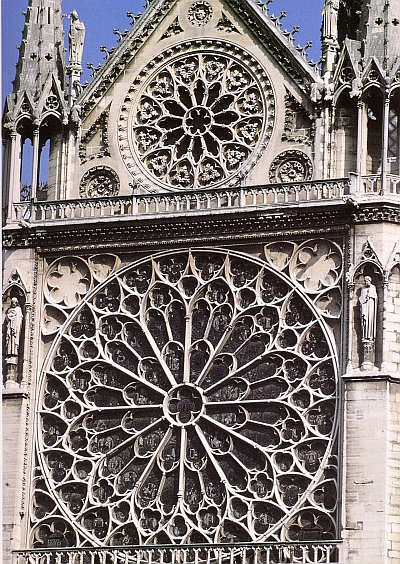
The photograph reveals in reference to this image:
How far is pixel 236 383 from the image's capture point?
17516 mm

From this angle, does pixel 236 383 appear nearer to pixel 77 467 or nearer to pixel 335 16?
pixel 77 467

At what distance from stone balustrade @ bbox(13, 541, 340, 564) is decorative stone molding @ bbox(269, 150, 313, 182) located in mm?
4567

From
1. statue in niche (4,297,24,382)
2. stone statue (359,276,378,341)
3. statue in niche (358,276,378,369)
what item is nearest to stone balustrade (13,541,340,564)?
statue in niche (358,276,378,369)

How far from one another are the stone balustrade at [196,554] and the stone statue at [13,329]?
8.16 ft

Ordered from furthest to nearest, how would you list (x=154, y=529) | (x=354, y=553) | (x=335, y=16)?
(x=335, y=16) < (x=154, y=529) < (x=354, y=553)

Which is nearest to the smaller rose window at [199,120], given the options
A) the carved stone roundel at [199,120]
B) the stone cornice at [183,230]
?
the carved stone roundel at [199,120]

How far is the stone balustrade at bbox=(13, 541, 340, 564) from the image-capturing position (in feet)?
53.6

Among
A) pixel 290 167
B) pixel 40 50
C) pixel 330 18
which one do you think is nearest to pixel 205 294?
pixel 290 167

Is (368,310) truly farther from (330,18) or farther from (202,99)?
(330,18)

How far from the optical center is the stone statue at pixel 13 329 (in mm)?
18188

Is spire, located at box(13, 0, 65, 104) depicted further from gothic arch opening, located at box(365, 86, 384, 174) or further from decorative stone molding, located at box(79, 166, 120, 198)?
gothic arch opening, located at box(365, 86, 384, 174)

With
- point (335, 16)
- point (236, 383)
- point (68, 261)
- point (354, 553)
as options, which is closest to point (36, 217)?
point (68, 261)

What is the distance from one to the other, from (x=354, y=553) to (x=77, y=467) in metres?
3.64

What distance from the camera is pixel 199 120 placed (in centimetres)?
1878
